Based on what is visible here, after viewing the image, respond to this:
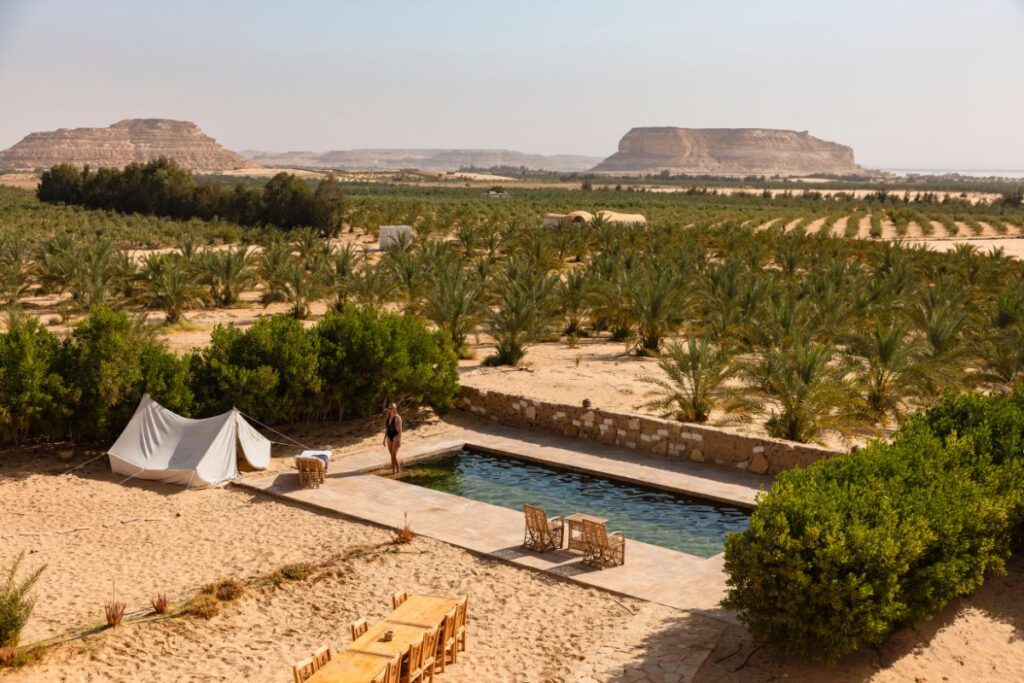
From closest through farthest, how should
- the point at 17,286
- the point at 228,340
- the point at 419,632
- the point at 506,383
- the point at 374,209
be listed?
the point at 419,632 < the point at 228,340 < the point at 506,383 < the point at 17,286 < the point at 374,209

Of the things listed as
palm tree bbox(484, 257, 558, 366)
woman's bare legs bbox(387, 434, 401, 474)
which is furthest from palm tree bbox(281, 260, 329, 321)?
woman's bare legs bbox(387, 434, 401, 474)

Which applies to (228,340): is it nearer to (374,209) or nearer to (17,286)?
(17,286)

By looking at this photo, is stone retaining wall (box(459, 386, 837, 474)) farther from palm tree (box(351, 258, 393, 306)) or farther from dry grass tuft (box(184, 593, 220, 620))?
palm tree (box(351, 258, 393, 306))

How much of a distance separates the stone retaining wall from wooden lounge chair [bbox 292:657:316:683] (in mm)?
7893

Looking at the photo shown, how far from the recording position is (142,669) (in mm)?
7527

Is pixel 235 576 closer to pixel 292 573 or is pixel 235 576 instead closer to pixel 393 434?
pixel 292 573

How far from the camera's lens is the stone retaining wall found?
12820 mm

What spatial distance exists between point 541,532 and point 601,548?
0.71 m

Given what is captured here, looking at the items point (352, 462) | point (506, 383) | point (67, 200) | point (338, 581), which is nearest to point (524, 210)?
point (67, 200)

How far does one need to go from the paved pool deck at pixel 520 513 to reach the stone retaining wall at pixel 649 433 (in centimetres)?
21

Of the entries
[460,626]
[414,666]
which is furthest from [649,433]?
[414,666]

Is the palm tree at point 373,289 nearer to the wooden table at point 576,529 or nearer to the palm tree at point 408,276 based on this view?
the palm tree at point 408,276

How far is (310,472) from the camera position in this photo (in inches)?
485

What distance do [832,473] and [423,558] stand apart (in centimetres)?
440
